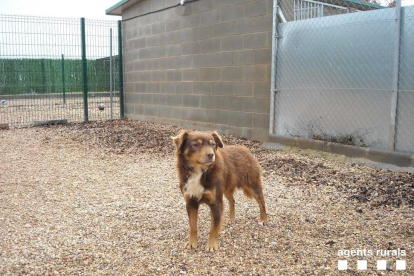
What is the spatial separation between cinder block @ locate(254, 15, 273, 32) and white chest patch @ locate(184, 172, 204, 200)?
548 cm

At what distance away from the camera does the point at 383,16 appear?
6387 mm

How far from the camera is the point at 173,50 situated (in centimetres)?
1115

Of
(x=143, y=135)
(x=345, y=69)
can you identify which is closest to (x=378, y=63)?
(x=345, y=69)

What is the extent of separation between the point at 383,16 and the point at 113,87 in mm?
9295

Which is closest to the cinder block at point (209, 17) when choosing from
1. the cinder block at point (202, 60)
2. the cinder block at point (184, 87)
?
the cinder block at point (202, 60)

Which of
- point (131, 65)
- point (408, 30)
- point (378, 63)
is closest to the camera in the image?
point (408, 30)

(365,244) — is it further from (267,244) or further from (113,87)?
(113,87)

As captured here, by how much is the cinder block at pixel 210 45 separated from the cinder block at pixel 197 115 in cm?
149

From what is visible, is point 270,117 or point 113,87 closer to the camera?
point 270,117

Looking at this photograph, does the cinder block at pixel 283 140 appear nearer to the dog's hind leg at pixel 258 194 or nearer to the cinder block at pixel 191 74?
the cinder block at pixel 191 74

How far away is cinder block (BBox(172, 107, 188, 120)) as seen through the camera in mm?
10892

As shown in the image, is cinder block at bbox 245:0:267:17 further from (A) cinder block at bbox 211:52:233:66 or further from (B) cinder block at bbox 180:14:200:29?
(B) cinder block at bbox 180:14:200:29

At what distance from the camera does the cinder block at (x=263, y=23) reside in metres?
8.14

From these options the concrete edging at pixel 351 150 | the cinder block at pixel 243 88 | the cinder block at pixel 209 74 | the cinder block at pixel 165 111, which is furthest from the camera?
the cinder block at pixel 165 111
